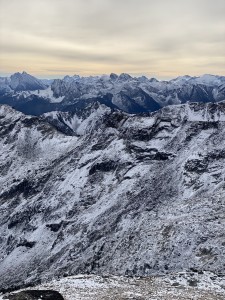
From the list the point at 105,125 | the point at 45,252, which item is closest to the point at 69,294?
the point at 45,252

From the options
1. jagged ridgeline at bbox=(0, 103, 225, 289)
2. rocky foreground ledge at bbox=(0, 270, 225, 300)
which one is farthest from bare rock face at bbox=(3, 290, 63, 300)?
jagged ridgeline at bbox=(0, 103, 225, 289)

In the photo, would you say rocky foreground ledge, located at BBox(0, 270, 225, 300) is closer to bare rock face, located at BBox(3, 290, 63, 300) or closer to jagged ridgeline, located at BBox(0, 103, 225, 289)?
bare rock face, located at BBox(3, 290, 63, 300)

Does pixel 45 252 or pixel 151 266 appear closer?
pixel 151 266

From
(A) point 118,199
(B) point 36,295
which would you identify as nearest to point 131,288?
(B) point 36,295

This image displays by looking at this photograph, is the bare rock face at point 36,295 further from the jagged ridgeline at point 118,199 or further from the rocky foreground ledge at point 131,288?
the jagged ridgeline at point 118,199

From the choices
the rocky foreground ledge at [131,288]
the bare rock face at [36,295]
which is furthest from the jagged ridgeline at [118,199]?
the bare rock face at [36,295]

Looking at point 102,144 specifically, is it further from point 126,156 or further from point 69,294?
point 69,294

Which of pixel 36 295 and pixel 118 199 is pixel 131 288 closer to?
pixel 36 295
